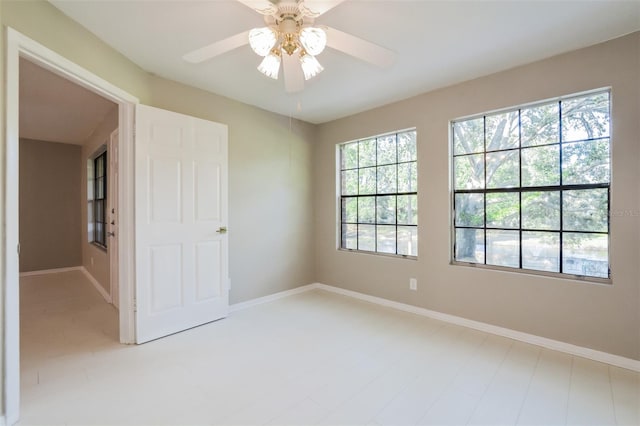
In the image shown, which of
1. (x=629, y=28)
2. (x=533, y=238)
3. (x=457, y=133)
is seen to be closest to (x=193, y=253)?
(x=457, y=133)

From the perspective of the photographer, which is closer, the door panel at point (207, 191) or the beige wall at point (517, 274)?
the beige wall at point (517, 274)

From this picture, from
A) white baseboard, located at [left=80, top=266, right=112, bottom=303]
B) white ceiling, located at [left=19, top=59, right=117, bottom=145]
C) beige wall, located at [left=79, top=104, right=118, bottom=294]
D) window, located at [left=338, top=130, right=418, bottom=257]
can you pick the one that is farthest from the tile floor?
white ceiling, located at [left=19, top=59, right=117, bottom=145]

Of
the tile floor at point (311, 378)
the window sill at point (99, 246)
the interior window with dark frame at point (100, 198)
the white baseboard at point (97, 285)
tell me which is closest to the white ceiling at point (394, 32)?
the tile floor at point (311, 378)

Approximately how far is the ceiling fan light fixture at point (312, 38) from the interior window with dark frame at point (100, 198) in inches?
170

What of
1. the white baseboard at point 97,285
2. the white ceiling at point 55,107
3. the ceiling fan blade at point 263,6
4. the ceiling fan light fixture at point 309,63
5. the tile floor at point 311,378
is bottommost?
the tile floor at point 311,378

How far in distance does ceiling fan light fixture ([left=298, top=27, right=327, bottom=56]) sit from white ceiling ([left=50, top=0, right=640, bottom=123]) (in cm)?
49

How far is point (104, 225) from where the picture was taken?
14.9 feet

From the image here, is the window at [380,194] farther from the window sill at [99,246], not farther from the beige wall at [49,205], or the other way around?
the beige wall at [49,205]

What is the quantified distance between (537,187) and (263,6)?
8.63 ft

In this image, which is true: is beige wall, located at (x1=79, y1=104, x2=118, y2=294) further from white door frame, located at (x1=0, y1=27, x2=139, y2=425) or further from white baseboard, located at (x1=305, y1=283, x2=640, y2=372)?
white baseboard, located at (x1=305, y1=283, x2=640, y2=372)

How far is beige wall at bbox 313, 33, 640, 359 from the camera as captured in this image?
2230mm

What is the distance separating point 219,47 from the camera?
1.74 m

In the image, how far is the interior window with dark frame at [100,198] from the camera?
15.1 ft

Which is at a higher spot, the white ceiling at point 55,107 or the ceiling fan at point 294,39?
the white ceiling at point 55,107
